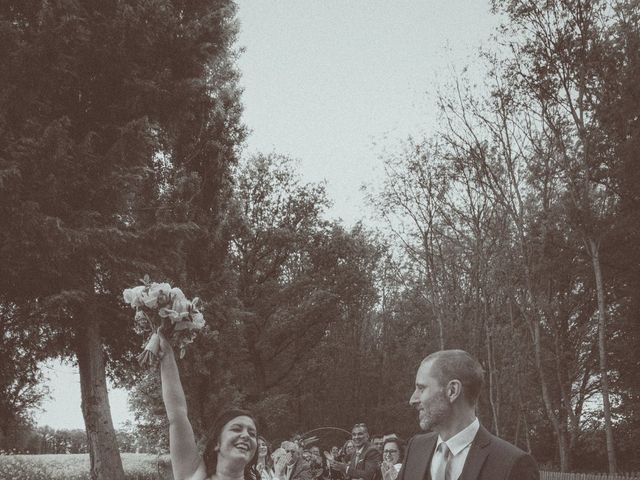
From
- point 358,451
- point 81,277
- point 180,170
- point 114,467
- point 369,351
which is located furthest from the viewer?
point 369,351

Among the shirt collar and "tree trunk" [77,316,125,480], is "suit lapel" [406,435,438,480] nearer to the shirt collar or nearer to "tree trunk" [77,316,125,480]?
the shirt collar

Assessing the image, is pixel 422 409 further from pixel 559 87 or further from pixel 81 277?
pixel 559 87

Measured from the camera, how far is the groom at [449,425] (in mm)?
3105

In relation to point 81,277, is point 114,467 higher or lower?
lower

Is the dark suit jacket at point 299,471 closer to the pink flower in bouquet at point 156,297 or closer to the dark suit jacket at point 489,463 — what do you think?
the pink flower in bouquet at point 156,297

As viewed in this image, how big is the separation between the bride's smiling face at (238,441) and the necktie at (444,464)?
1169 millimetres

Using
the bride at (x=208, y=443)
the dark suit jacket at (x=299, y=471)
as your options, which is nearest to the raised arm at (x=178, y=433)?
the bride at (x=208, y=443)

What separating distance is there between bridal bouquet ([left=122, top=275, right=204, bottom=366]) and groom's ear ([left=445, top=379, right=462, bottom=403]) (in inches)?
59.6

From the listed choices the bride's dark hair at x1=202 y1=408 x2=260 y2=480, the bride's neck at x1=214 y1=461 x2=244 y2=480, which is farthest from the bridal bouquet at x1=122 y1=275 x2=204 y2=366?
the bride's neck at x1=214 y1=461 x2=244 y2=480

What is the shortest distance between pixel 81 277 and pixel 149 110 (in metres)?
5.03

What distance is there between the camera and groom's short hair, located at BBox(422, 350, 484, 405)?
326 centimetres

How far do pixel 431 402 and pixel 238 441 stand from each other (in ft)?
3.96

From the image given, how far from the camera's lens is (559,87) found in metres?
21.4

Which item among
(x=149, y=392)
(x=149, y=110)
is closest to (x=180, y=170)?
(x=149, y=110)
